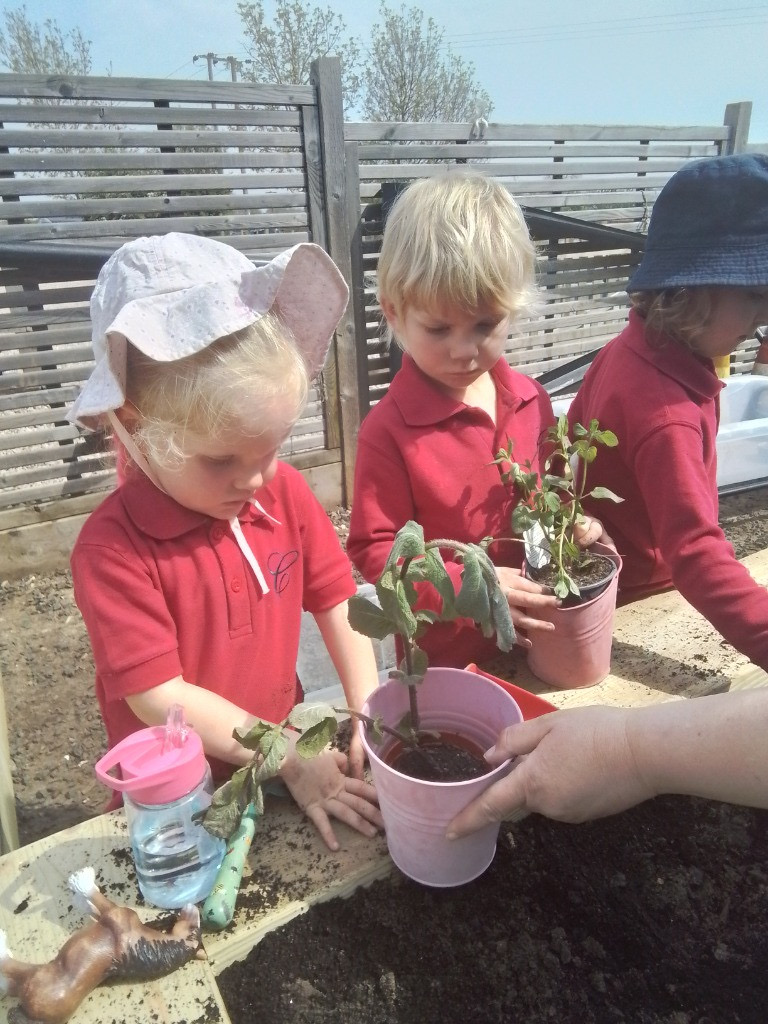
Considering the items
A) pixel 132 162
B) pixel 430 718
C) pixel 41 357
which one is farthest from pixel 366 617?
pixel 132 162

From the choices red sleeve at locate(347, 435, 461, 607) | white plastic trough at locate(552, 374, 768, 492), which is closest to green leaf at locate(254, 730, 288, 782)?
red sleeve at locate(347, 435, 461, 607)

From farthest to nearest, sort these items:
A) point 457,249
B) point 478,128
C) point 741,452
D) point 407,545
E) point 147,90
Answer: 1. point 478,128
2. point 147,90
3. point 741,452
4. point 457,249
5. point 407,545

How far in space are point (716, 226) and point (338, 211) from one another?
10.2ft

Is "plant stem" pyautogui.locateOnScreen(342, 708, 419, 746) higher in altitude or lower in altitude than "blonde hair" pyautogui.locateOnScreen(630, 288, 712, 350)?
lower

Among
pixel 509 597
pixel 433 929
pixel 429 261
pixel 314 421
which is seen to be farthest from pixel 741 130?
pixel 433 929

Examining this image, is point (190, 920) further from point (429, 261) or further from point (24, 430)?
point (24, 430)

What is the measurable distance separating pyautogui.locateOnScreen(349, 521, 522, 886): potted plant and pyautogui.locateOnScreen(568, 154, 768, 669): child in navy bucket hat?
23.7 inches

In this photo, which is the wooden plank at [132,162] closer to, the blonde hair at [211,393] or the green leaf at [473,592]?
the blonde hair at [211,393]

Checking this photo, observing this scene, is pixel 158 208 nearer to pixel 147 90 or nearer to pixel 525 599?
pixel 147 90

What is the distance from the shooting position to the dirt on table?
761 millimetres

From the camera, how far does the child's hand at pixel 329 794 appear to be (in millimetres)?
958

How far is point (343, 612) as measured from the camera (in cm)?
134

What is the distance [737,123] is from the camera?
5.75m

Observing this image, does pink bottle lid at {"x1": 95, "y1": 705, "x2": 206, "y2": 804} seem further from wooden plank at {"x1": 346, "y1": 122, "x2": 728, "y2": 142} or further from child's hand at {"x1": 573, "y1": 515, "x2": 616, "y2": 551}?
wooden plank at {"x1": 346, "y1": 122, "x2": 728, "y2": 142}
